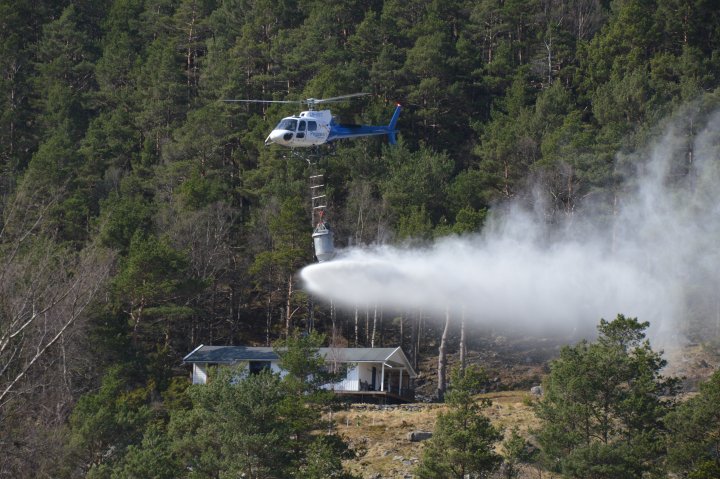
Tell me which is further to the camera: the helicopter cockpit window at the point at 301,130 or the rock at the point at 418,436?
the helicopter cockpit window at the point at 301,130

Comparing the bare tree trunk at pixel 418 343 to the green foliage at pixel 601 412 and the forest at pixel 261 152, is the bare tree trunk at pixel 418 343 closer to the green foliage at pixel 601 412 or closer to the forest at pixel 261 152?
the forest at pixel 261 152

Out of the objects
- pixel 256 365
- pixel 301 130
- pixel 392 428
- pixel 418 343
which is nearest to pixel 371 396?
pixel 256 365

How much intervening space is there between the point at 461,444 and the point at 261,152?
34532 millimetres

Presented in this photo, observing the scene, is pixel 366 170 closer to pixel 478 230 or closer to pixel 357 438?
pixel 478 230

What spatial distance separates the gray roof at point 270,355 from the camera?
47.4 metres

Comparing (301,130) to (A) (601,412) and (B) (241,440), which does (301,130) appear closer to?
(B) (241,440)

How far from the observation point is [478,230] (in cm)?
4981

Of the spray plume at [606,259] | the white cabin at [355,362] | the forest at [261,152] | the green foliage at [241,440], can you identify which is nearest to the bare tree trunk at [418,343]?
the forest at [261,152]

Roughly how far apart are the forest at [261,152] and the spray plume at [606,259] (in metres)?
0.83

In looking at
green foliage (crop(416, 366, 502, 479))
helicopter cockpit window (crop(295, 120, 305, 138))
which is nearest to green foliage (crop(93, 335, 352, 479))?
green foliage (crop(416, 366, 502, 479))

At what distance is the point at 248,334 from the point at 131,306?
998 cm

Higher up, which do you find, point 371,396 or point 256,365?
point 256,365

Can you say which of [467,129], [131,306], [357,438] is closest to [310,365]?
[357,438]

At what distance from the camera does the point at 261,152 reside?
61.4m
